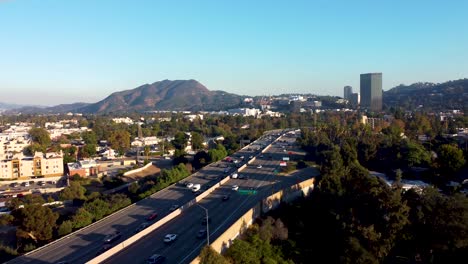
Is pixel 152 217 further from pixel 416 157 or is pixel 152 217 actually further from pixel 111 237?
pixel 416 157

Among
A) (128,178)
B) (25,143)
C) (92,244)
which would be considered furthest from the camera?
(25,143)

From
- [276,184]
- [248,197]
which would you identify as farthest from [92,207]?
[276,184]

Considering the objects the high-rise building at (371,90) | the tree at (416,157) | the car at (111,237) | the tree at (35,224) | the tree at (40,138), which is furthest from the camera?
the high-rise building at (371,90)

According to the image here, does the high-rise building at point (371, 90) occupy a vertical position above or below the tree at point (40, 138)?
above

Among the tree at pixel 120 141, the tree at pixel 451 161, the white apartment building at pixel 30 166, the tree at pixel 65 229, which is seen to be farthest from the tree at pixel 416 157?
the tree at pixel 120 141

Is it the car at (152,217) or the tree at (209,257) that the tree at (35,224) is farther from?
the tree at (209,257)

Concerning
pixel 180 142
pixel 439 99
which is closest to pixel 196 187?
pixel 180 142

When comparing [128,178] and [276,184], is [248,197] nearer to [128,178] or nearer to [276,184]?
[276,184]

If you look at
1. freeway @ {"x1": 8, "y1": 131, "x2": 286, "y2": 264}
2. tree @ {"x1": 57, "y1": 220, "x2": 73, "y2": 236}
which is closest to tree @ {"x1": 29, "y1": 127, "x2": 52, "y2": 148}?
freeway @ {"x1": 8, "y1": 131, "x2": 286, "y2": 264}
